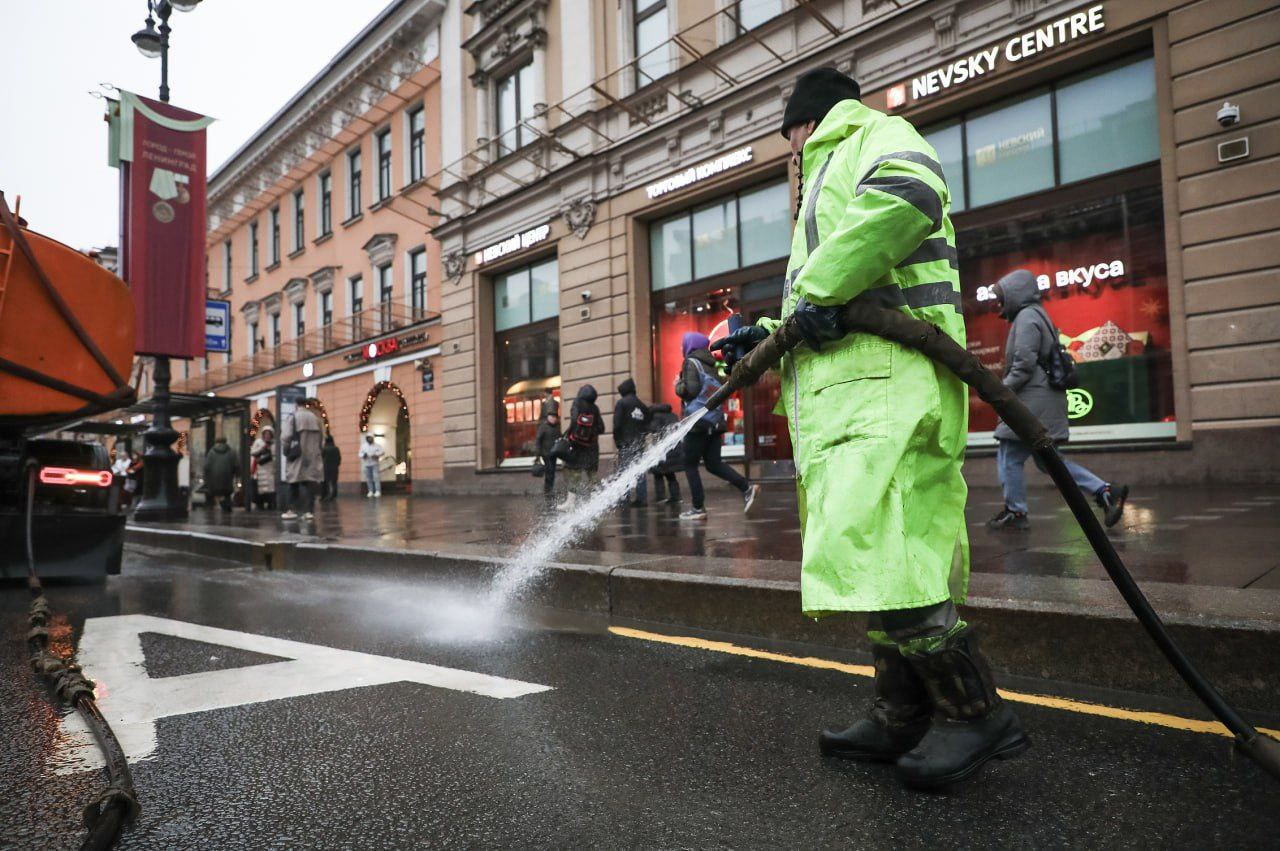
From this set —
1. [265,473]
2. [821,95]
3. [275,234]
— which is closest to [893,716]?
[821,95]

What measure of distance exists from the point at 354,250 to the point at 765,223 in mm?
15891

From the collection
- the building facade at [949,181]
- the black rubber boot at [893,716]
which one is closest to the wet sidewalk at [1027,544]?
the black rubber boot at [893,716]

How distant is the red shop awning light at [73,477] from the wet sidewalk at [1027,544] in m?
1.81

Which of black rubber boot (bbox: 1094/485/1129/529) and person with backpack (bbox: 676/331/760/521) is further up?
person with backpack (bbox: 676/331/760/521)

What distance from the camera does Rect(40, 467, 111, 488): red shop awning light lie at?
6156mm

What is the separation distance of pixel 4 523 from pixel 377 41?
21.2 meters

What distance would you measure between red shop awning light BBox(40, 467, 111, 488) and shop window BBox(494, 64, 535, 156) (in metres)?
13.6

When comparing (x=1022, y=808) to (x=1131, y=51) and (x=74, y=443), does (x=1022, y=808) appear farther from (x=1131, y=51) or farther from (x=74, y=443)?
(x=1131, y=51)

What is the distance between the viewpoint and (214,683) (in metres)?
3.37

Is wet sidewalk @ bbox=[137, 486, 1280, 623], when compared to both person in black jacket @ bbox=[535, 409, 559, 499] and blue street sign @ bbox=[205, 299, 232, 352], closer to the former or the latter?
person in black jacket @ bbox=[535, 409, 559, 499]

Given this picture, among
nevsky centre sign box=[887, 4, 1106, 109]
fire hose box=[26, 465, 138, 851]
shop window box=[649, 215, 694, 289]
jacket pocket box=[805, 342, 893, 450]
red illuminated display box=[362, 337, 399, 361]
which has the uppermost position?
nevsky centre sign box=[887, 4, 1106, 109]

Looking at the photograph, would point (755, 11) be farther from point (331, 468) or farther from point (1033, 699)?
point (331, 468)

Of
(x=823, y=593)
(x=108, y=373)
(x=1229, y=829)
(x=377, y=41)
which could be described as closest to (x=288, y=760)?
(x=823, y=593)

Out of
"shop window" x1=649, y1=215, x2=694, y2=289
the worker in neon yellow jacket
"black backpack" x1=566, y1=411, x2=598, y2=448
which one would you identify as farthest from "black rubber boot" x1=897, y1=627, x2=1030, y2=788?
"shop window" x1=649, y1=215, x2=694, y2=289
